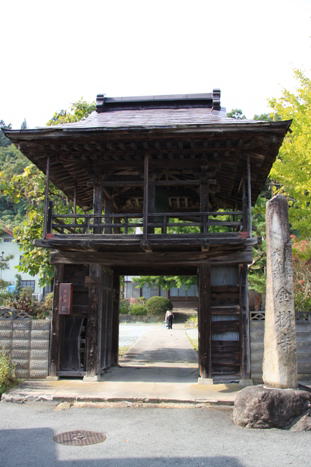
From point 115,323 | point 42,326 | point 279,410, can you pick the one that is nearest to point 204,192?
point 115,323

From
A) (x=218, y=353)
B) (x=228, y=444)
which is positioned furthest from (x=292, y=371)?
(x=218, y=353)

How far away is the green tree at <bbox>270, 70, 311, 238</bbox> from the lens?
12.8 meters

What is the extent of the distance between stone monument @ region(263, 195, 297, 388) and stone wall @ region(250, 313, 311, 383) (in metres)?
3.09

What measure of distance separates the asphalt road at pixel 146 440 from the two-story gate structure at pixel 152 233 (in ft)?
9.28

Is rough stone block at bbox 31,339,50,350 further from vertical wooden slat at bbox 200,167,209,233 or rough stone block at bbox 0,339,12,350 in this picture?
vertical wooden slat at bbox 200,167,209,233

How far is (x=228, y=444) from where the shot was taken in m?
6.79

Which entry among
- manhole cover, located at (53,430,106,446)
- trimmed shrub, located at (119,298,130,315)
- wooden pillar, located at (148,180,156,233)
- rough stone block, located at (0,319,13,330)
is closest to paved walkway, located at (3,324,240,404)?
rough stone block, located at (0,319,13,330)

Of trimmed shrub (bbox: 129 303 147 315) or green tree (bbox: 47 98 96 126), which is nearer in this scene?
green tree (bbox: 47 98 96 126)

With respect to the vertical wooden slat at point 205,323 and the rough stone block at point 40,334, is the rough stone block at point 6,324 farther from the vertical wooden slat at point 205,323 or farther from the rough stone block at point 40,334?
the vertical wooden slat at point 205,323

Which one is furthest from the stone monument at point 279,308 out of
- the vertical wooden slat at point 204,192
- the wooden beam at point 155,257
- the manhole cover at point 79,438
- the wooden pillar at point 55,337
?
the wooden pillar at point 55,337

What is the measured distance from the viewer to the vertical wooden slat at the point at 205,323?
11453mm

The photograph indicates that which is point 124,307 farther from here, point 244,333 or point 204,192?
point 244,333

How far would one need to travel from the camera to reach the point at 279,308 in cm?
837

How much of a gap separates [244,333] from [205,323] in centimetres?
109
